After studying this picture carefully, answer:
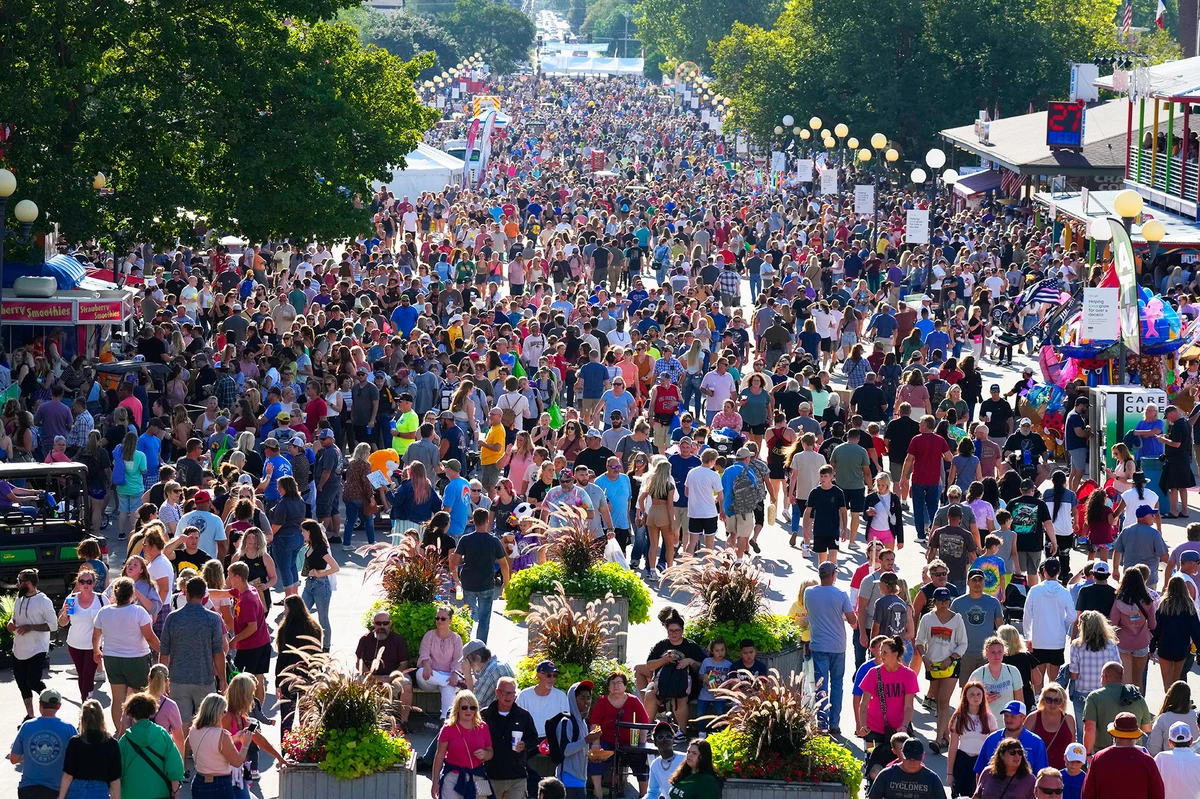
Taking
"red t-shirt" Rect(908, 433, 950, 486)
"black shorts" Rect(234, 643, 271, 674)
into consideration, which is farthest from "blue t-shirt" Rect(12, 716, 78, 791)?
"red t-shirt" Rect(908, 433, 950, 486)

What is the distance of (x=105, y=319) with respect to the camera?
950 inches

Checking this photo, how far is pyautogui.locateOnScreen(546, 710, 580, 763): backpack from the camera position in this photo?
10.9 metres

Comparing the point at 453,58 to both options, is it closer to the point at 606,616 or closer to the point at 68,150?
the point at 68,150

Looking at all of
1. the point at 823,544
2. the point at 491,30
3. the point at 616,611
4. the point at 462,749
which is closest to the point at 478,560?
the point at 616,611

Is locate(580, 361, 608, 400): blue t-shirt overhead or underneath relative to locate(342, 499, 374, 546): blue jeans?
overhead

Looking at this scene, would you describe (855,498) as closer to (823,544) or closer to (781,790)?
(823,544)

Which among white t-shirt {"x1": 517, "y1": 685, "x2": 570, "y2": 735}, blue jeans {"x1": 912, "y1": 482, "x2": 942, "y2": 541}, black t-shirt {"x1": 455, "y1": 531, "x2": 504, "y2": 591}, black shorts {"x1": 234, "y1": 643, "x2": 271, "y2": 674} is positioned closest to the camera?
white t-shirt {"x1": 517, "y1": 685, "x2": 570, "y2": 735}

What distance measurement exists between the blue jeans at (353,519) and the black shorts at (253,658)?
5639mm

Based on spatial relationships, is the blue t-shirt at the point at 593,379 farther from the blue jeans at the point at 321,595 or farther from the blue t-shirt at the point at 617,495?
the blue jeans at the point at 321,595

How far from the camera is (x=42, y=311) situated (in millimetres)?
23828

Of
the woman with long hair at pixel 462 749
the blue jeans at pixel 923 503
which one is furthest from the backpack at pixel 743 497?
the woman with long hair at pixel 462 749

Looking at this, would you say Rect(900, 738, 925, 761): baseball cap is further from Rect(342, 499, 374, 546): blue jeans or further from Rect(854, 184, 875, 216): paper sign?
Rect(854, 184, 875, 216): paper sign

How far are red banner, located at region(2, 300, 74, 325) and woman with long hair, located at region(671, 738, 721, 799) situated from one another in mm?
16076

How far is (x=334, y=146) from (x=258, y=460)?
831cm
